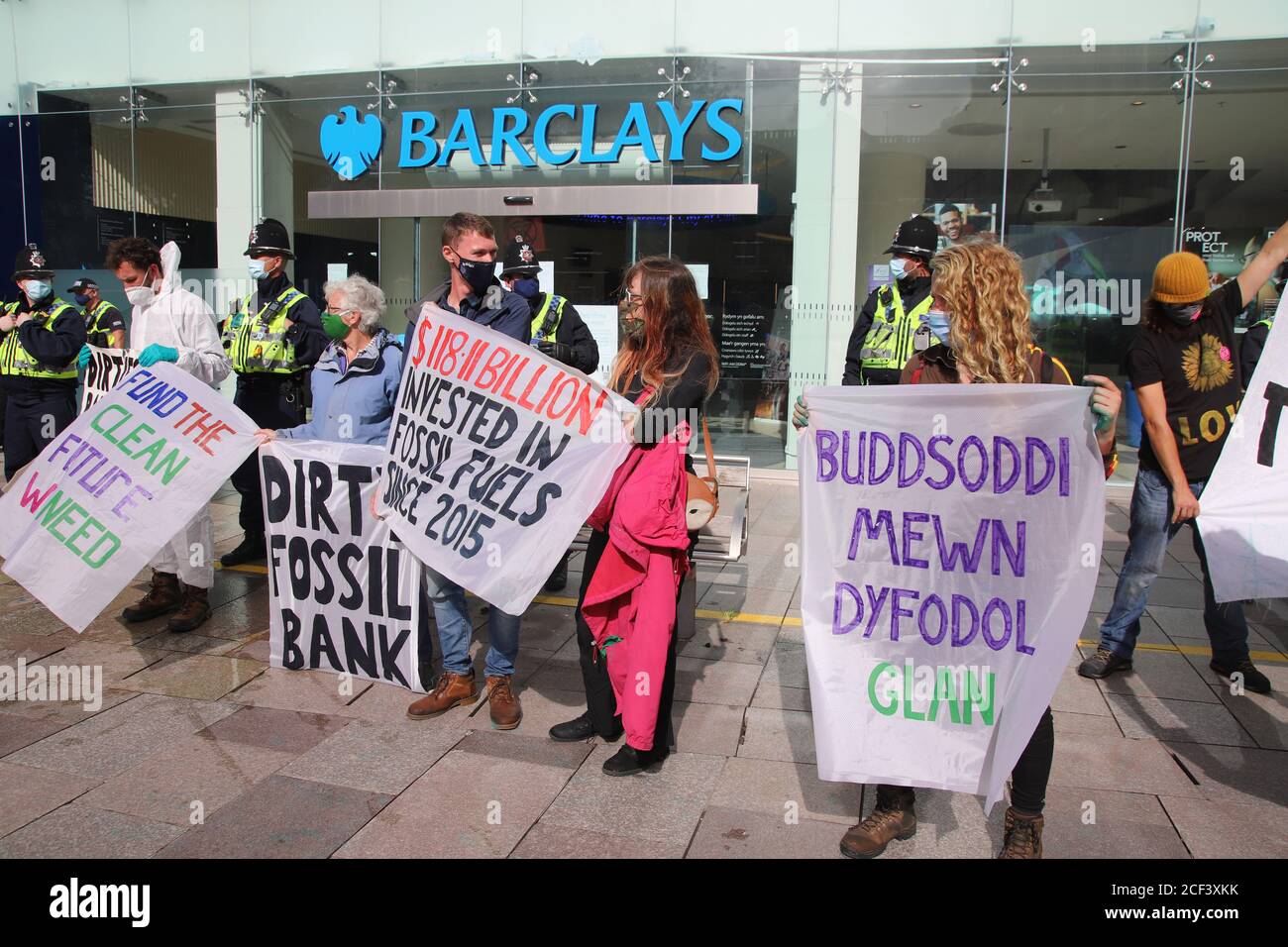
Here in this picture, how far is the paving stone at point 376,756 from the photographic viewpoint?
3641mm

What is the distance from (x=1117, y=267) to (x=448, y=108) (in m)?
7.47

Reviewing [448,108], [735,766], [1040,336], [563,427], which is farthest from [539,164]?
[735,766]

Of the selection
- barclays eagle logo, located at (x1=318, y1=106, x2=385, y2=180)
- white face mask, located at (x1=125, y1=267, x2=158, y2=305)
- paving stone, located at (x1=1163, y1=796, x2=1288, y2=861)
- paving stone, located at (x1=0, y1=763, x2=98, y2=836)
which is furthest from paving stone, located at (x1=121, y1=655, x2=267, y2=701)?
barclays eagle logo, located at (x1=318, y1=106, x2=385, y2=180)

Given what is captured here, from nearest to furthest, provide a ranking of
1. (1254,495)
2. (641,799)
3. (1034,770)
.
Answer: (1034,770)
(641,799)
(1254,495)

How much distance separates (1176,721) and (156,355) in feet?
16.7

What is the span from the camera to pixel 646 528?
371cm

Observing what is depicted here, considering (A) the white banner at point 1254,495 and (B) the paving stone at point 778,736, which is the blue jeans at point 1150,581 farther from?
(B) the paving stone at point 778,736

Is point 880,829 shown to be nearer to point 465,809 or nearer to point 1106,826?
point 1106,826

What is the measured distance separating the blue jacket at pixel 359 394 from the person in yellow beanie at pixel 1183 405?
3.41m

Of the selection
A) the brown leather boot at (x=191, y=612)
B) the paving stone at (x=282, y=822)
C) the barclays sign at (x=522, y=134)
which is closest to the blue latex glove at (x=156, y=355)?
the brown leather boot at (x=191, y=612)

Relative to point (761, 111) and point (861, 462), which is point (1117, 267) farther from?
point (861, 462)

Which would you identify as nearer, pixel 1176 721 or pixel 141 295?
pixel 1176 721

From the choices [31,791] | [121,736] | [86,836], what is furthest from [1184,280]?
[31,791]

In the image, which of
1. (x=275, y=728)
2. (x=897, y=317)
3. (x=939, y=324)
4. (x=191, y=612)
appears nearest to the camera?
(x=939, y=324)
